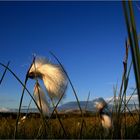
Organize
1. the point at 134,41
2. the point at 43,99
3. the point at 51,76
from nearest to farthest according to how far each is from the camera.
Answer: the point at 134,41
the point at 51,76
the point at 43,99

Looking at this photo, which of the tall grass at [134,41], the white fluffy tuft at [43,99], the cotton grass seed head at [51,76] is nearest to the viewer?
the tall grass at [134,41]

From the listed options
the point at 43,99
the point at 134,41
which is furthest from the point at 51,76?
the point at 134,41

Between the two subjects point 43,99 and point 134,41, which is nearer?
point 134,41

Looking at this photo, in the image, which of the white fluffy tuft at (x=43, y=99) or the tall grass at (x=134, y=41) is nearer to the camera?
the tall grass at (x=134, y=41)

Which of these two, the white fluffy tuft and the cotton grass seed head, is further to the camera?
the white fluffy tuft

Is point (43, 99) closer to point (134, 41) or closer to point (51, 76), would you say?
point (51, 76)

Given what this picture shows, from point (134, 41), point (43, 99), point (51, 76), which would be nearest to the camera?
point (134, 41)

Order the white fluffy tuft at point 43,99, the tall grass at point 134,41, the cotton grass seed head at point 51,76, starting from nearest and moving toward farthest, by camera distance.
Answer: the tall grass at point 134,41 → the cotton grass seed head at point 51,76 → the white fluffy tuft at point 43,99

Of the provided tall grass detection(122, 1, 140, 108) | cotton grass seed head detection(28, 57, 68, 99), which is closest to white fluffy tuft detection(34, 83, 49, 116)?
cotton grass seed head detection(28, 57, 68, 99)

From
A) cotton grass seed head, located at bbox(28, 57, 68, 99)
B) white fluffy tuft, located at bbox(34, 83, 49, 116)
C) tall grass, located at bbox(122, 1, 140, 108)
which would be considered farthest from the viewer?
white fluffy tuft, located at bbox(34, 83, 49, 116)

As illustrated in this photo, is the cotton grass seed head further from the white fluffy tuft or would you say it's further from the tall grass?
the tall grass

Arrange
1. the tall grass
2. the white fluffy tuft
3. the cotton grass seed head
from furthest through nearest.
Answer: the white fluffy tuft < the cotton grass seed head < the tall grass

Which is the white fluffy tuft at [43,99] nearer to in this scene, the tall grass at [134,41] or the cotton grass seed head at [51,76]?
the cotton grass seed head at [51,76]

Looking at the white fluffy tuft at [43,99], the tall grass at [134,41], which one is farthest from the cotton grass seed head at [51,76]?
the tall grass at [134,41]
